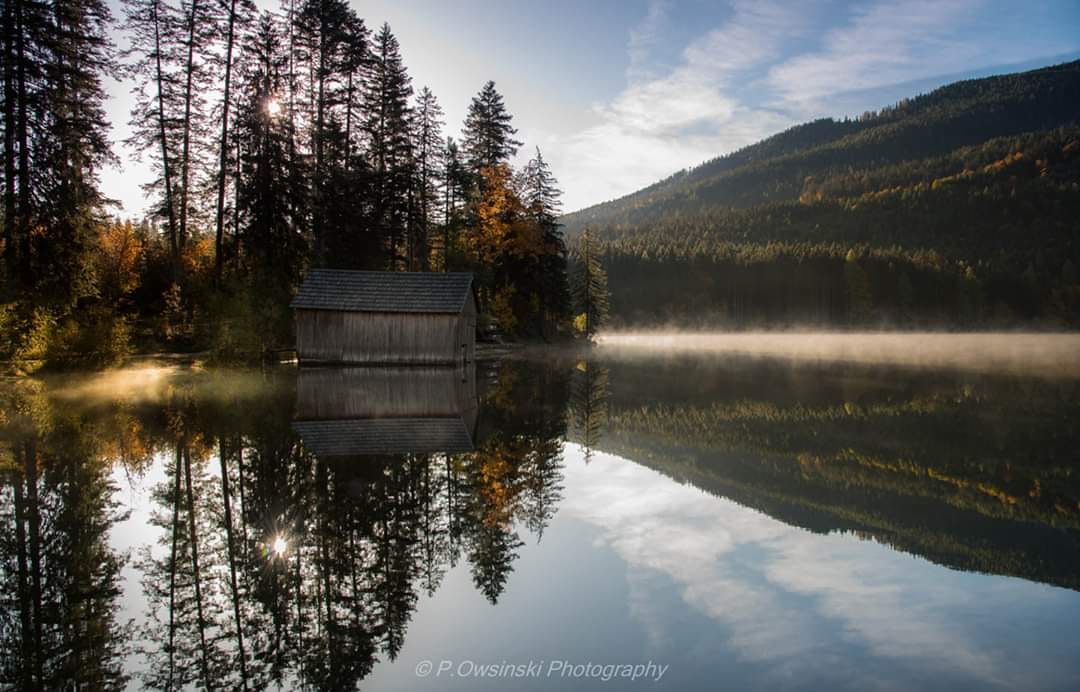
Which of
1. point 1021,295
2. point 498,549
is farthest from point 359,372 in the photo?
point 1021,295

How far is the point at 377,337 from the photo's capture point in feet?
100

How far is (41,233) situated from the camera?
28438mm

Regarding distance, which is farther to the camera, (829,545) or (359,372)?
(359,372)

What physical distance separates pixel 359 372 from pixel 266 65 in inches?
710

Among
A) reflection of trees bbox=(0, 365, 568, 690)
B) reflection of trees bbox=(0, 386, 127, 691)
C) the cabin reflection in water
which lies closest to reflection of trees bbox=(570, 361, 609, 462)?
reflection of trees bbox=(0, 365, 568, 690)

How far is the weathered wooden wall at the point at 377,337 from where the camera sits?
30.4 meters

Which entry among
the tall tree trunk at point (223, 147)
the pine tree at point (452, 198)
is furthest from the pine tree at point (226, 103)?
the pine tree at point (452, 198)

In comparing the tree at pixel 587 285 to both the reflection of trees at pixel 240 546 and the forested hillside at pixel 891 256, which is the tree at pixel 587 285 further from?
the forested hillside at pixel 891 256

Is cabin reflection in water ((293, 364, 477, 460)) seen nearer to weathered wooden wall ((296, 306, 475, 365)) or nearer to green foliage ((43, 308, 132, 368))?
weathered wooden wall ((296, 306, 475, 365))

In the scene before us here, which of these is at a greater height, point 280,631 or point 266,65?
point 266,65

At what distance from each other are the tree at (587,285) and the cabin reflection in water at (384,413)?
35.0 meters

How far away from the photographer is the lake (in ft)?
18.8

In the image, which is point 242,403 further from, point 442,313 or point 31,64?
point 31,64

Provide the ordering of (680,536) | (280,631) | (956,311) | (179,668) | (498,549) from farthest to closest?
(956,311), (680,536), (498,549), (280,631), (179,668)
